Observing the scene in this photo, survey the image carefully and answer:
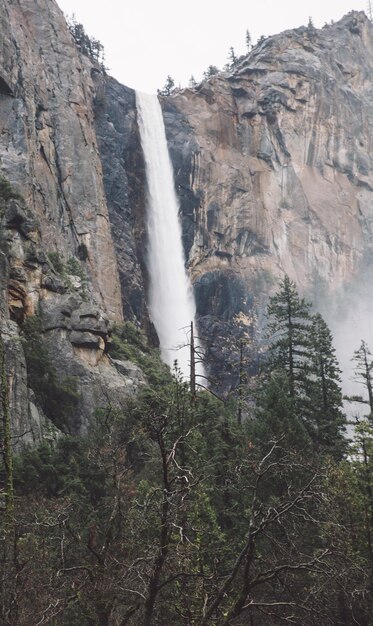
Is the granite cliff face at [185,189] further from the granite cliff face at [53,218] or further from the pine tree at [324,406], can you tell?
the pine tree at [324,406]

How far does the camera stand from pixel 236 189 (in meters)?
60.2

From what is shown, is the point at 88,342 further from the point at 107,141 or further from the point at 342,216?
the point at 342,216

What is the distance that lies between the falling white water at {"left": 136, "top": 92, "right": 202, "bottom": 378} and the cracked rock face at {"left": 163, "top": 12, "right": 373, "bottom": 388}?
49.4 inches

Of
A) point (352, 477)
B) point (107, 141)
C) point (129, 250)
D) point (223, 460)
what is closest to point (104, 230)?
point (129, 250)

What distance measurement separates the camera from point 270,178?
63.5m

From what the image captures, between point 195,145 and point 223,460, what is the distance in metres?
44.4

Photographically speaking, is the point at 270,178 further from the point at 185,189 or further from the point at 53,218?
the point at 53,218

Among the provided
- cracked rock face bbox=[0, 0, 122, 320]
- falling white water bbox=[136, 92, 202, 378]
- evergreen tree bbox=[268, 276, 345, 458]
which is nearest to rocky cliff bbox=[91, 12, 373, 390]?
falling white water bbox=[136, 92, 202, 378]

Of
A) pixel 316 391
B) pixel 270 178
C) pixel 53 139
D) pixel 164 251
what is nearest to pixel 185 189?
pixel 164 251

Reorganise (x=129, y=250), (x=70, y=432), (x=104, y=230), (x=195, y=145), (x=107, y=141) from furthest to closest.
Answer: (x=195, y=145) < (x=107, y=141) < (x=129, y=250) < (x=104, y=230) < (x=70, y=432)

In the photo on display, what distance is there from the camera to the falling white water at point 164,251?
50.5 m

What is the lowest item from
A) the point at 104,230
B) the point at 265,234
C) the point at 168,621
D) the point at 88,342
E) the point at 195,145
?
the point at 168,621

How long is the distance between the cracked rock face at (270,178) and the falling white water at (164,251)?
4.12ft

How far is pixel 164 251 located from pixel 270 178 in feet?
56.7
